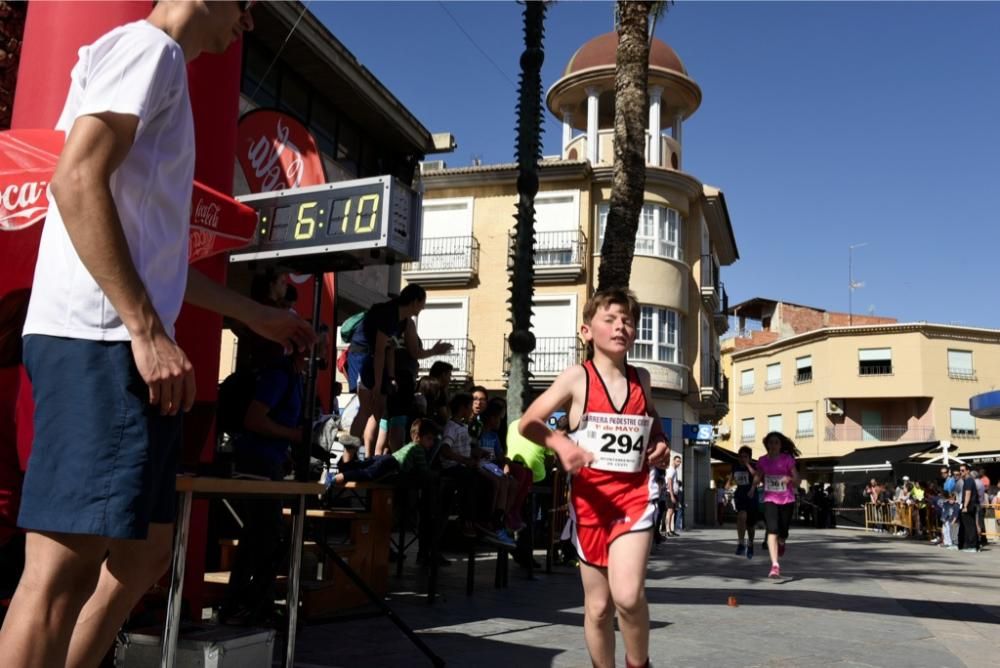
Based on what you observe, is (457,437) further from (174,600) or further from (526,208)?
(174,600)

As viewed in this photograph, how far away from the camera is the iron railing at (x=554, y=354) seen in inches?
1272

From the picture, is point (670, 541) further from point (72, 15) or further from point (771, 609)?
point (72, 15)

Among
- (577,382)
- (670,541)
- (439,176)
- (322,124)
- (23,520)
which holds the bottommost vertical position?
(670,541)

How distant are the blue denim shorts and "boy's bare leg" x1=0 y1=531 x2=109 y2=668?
6 cm

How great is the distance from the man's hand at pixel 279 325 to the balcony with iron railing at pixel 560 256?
98.2 feet

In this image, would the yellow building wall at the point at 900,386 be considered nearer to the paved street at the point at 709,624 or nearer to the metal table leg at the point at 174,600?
the paved street at the point at 709,624

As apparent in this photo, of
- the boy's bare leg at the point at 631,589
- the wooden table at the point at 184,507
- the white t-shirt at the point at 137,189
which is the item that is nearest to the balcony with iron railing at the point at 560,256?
the boy's bare leg at the point at 631,589

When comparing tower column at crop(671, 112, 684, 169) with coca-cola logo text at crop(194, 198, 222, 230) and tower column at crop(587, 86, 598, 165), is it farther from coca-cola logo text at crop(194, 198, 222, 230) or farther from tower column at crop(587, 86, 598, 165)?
coca-cola logo text at crop(194, 198, 222, 230)

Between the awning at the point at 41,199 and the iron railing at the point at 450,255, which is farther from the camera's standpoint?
the iron railing at the point at 450,255

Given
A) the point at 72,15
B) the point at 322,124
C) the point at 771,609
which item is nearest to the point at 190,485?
the point at 72,15

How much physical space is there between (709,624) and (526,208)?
21.8ft

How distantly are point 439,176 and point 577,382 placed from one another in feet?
103

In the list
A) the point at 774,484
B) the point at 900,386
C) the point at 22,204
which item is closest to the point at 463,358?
the point at 774,484

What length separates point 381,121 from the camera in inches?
651
